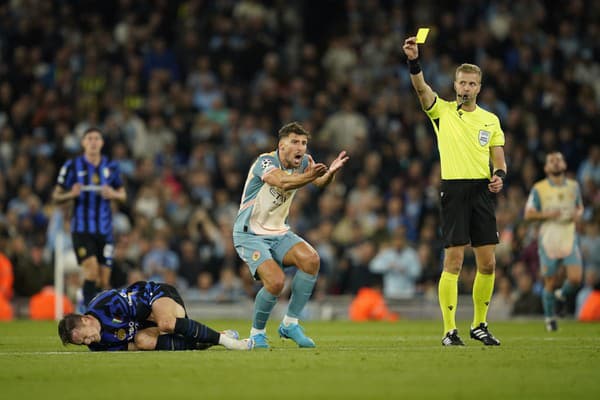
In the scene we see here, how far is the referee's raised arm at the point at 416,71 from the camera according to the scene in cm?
1073

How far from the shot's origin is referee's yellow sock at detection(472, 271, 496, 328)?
11.4m

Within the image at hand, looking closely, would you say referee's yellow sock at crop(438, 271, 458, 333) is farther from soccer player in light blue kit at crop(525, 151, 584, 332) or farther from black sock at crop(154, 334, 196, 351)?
soccer player in light blue kit at crop(525, 151, 584, 332)

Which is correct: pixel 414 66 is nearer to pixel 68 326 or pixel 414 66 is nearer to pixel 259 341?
pixel 259 341

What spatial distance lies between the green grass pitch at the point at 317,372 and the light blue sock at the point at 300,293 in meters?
0.40

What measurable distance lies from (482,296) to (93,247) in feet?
19.7

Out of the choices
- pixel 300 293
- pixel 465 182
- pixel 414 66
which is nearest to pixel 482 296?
pixel 465 182

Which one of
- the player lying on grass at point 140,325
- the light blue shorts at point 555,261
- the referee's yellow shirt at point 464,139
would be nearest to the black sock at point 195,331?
the player lying on grass at point 140,325

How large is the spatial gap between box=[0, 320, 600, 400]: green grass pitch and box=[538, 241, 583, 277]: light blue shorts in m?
4.57

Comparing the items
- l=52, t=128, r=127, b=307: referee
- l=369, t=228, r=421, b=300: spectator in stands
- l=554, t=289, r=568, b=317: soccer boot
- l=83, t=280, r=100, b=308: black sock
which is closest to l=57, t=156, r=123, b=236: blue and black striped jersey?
l=52, t=128, r=127, b=307: referee

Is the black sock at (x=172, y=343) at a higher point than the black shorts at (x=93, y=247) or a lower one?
lower

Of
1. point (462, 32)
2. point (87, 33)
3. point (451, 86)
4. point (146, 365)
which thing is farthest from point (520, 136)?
point (146, 365)

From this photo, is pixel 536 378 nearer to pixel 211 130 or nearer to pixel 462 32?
pixel 211 130

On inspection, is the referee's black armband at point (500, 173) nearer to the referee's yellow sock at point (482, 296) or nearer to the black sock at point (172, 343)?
the referee's yellow sock at point (482, 296)

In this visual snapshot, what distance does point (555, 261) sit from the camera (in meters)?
16.2
